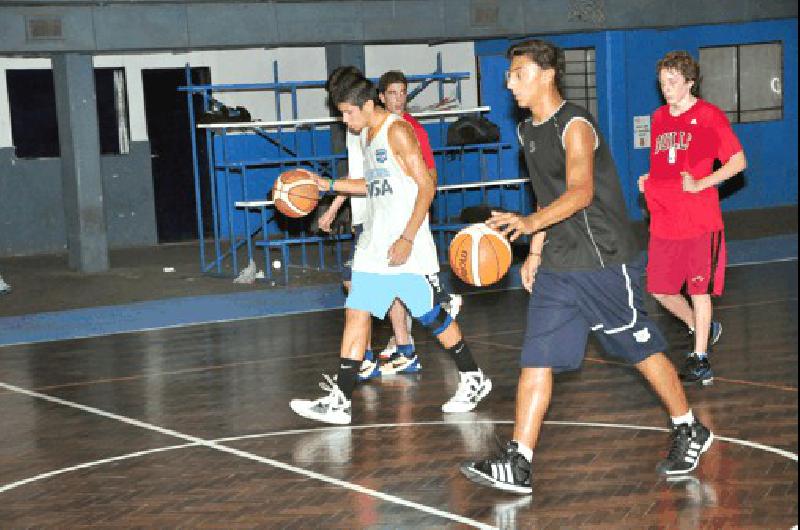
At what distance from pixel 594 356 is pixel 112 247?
437 inches

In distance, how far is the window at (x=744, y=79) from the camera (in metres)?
20.2

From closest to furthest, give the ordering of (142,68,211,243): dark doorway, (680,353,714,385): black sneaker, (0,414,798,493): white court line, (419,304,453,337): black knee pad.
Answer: (0,414,798,493): white court line < (419,304,453,337): black knee pad < (680,353,714,385): black sneaker < (142,68,211,243): dark doorway

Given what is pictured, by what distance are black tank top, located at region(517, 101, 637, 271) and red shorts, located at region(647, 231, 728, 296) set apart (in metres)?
2.30

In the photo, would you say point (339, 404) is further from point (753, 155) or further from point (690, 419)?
point (753, 155)

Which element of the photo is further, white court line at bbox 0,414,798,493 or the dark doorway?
the dark doorway

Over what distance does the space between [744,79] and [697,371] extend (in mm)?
12633

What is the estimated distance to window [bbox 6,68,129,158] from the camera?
18703 millimetres

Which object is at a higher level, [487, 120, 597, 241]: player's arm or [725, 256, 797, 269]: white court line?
[487, 120, 597, 241]: player's arm

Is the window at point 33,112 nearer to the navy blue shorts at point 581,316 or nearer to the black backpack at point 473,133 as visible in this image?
the black backpack at point 473,133

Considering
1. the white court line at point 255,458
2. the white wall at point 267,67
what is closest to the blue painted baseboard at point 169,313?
the white court line at point 255,458

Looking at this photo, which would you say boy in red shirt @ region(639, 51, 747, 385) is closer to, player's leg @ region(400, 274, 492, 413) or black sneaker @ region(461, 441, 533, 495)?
player's leg @ region(400, 274, 492, 413)

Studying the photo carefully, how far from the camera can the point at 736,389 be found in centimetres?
851

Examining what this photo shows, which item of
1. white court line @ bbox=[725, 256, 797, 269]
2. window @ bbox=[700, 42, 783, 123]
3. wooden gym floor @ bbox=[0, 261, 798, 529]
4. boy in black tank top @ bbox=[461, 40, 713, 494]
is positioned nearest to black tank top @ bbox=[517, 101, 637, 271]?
boy in black tank top @ bbox=[461, 40, 713, 494]

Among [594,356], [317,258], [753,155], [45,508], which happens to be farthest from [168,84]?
[45,508]
